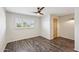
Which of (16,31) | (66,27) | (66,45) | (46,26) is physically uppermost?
(46,26)

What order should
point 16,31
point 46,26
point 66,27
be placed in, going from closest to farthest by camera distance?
point 16,31 → point 46,26 → point 66,27

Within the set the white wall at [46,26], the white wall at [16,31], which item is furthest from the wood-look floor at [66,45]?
the white wall at [16,31]

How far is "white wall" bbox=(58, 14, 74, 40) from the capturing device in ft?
15.8

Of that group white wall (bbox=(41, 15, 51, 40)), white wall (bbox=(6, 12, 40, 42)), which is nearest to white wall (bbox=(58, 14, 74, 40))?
Result: white wall (bbox=(41, 15, 51, 40))

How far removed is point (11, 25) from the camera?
13.9 ft

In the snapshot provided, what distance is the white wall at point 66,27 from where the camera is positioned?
15.8ft

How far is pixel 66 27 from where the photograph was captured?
5246 mm

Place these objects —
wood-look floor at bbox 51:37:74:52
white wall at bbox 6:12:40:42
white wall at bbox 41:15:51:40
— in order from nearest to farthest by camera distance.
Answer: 1. wood-look floor at bbox 51:37:74:52
2. white wall at bbox 6:12:40:42
3. white wall at bbox 41:15:51:40

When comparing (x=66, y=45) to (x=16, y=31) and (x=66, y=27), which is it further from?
(x=16, y=31)

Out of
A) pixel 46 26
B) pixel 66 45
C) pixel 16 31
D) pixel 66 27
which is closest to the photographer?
pixel 66 45

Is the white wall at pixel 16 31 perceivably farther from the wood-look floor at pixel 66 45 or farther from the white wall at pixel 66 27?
the wood-look floor at pixel 66 45

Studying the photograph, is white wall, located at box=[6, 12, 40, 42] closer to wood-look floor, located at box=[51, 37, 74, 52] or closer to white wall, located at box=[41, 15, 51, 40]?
white wall, located at box=[41, 15, 51, 40]

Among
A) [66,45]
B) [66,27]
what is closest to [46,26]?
[66,27]
